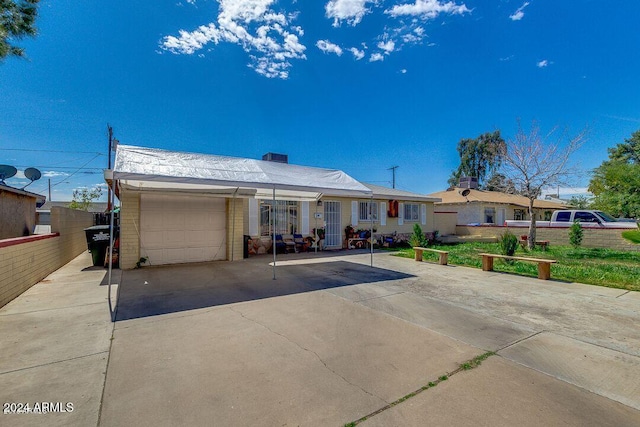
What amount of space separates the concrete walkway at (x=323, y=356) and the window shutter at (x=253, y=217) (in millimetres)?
5583

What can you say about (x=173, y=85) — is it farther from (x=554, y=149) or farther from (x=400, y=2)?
(x=554, y=149)

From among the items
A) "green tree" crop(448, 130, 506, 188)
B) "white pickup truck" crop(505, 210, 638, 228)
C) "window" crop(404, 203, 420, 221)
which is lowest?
"white pickup truck" crop(505, 210, 638, 228)

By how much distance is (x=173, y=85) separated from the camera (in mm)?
11672

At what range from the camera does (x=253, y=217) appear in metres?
11.4

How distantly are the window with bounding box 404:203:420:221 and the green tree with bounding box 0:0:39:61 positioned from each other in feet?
49.7

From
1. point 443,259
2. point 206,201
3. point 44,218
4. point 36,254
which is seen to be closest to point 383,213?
point 443,259

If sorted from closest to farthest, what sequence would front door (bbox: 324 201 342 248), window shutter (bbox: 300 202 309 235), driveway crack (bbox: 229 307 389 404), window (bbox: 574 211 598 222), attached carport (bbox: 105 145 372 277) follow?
1. driveway crack (bbox: 229 307 389 404)
2. attached carport (bbox: 105 145 372 277)
3. window shutter (bbox: 300 202 309 235)
4. front door (bbox: 324 201 342 248)
5. window (bbox: 574 211 598 222)

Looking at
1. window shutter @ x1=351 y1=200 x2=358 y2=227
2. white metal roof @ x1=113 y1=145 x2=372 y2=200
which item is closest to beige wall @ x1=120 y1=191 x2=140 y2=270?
white metal roof @ x1=113 y1=145 x2=372 y2=200

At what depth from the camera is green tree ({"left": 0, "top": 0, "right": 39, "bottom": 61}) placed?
4.61 metres

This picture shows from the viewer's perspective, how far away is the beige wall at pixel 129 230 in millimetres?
8289

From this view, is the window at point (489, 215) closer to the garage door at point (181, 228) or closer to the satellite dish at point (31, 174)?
the garage door at point (181, 228)

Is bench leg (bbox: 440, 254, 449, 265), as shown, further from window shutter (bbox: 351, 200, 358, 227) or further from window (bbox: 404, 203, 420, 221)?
window (bbox: 404, 203, 420, 221)

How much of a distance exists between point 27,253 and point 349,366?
23.0 feet

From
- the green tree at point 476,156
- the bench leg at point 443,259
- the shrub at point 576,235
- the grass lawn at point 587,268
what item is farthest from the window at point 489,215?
the bench leg at point 443,259
